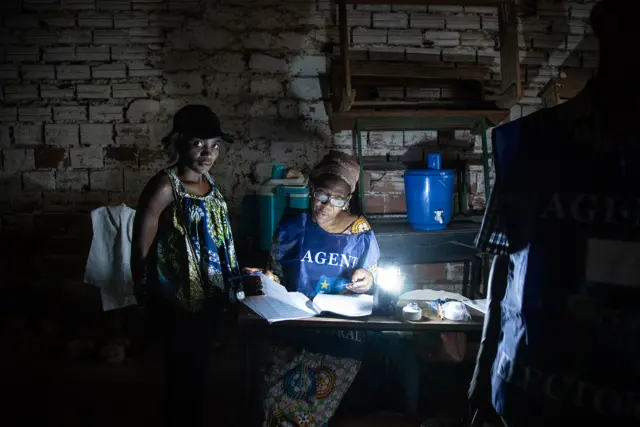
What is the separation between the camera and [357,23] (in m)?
4.21

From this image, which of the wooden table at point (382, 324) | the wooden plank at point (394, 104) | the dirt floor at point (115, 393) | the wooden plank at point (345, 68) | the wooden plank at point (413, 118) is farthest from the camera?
the wooden plank at point (394, 104)

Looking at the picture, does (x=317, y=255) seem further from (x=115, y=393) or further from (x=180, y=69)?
(x=180, y=69)

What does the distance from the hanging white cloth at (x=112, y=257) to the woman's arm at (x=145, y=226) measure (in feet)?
4.74

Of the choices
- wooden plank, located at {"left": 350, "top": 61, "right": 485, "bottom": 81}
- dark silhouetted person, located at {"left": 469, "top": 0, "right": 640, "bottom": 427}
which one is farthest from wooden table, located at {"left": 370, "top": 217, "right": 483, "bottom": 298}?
dark silhouetted person, located at {"left": 469, "top": 0, "right": 640, "bottom": 427}

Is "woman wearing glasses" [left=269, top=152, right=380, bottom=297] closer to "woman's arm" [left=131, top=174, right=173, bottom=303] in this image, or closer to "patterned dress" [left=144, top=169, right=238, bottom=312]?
"patterned dress" [left=144, top=169, right=238, bottom=312]

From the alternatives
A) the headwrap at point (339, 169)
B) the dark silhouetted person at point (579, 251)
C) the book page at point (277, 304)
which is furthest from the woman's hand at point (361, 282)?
the dark silhouetted person at point (579, 251)

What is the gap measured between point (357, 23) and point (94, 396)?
153 inches

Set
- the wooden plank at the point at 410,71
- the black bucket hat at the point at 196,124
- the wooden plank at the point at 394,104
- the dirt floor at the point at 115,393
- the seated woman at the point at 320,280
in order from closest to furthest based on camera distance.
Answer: the black bucket hat at the point at 196,124
the seated woman at the point at 320,280
the dirt floor at the point at 115,393
the wooden plank at the point at 394,104
the wooden plank at the point at 410,71

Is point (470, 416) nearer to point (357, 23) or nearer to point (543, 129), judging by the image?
point (543, 129)

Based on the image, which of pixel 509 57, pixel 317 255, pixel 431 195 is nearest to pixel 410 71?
pixel 509 57

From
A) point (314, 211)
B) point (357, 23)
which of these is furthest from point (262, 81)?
point (314, 211)

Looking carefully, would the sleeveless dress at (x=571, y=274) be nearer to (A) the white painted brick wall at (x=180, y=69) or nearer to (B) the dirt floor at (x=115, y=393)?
(B) the dirt floor at (x=115, y=393)

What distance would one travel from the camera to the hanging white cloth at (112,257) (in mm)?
3516

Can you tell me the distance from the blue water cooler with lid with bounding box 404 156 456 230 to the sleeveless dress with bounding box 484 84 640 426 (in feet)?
7.89
